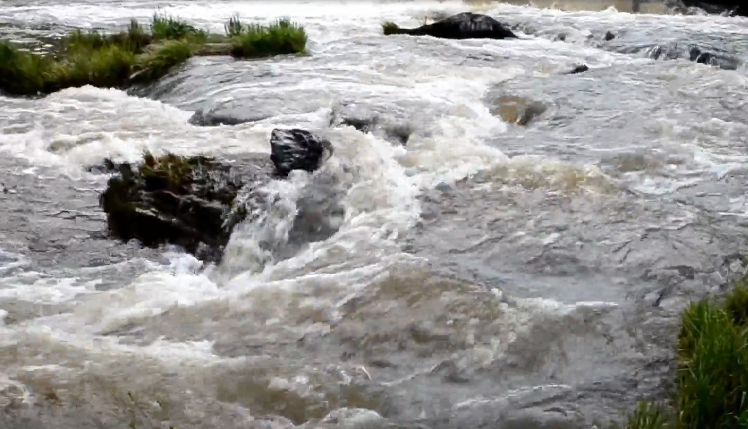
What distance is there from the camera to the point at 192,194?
6.68 meters

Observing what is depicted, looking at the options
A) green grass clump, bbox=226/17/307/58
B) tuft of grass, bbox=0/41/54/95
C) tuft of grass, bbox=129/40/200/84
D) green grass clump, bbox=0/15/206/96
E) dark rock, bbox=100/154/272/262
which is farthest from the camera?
green grass clump, bbox=226/17/307/58

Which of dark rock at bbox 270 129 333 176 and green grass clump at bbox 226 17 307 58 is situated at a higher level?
green grass clump at bbox 226 17 307 58

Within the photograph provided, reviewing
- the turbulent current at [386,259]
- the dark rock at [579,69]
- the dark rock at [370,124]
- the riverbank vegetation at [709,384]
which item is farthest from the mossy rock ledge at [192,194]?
the dark rock at [579,69]

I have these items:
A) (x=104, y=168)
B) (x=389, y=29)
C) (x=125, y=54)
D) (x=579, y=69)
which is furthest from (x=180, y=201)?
(x=389, y=29)

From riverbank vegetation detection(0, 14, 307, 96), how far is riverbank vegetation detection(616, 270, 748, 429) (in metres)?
8.88

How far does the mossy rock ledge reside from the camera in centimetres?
639

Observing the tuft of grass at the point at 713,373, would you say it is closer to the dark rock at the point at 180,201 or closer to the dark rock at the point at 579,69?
the dark rock at the point at 180,201

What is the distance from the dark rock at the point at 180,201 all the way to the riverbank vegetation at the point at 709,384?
341 cm

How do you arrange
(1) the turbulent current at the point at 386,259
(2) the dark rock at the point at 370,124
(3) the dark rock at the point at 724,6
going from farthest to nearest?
(3) the dark rock at the point at 724,6 < (2) the dark rock at the point at 370,124 < (1) the turbulent current at the point at 386,259

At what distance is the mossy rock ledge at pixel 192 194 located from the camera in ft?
21.0

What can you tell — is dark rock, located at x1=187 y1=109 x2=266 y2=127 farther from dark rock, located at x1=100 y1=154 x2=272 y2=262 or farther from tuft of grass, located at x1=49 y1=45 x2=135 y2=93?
tuft of grass, located at x1=49 y1=45 x2=135 y2=93

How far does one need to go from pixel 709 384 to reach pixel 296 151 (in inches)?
175

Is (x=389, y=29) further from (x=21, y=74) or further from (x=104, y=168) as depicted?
(x=104, y=168)

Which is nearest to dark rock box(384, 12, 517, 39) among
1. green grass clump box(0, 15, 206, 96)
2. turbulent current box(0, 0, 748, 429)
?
turbulent current box(0, 0, 748, 429)
